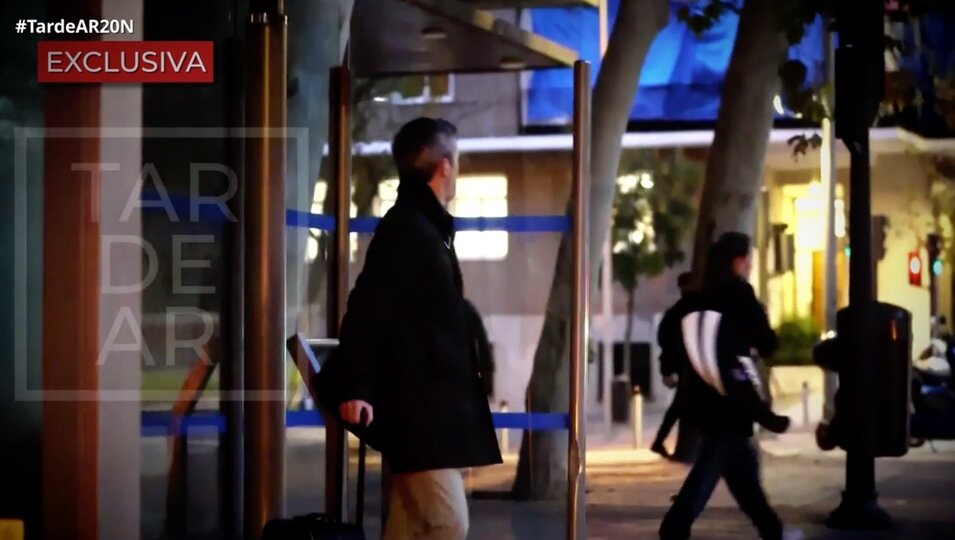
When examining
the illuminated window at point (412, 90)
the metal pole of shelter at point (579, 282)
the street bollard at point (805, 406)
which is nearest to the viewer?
the metal pole of shelter at point (579, 282)

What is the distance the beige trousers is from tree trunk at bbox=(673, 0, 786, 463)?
6142mm

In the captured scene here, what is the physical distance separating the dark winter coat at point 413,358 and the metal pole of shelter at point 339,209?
141 cm

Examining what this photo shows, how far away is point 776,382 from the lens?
16.7m

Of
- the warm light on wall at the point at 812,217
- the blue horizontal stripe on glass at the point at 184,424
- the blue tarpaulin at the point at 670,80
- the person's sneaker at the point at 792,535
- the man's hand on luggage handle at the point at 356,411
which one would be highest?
the blue tarpaulin at the point at 670,80

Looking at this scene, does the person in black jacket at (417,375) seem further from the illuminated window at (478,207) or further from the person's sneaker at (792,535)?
the person's sneaker at (792,535)

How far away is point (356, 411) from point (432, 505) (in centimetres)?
42

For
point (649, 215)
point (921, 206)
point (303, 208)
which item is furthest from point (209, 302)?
point (649, 215)

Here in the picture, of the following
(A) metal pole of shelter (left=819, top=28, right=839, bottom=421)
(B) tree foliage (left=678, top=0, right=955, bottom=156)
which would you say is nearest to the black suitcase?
(B) tree foliage (left=678, top=0, right=955, bottom=156)

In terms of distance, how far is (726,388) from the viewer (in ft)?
23.2

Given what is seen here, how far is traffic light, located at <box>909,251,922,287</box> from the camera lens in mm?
13836

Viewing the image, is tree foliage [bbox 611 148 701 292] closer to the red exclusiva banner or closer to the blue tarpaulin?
the blue tarpaulin

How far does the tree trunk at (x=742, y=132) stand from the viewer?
10.3 metres

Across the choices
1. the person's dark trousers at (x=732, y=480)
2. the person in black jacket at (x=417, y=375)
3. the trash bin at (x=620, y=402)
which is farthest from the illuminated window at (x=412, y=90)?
the trash bin at (x=620, y=402)

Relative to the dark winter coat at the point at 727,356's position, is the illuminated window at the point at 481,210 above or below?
above
